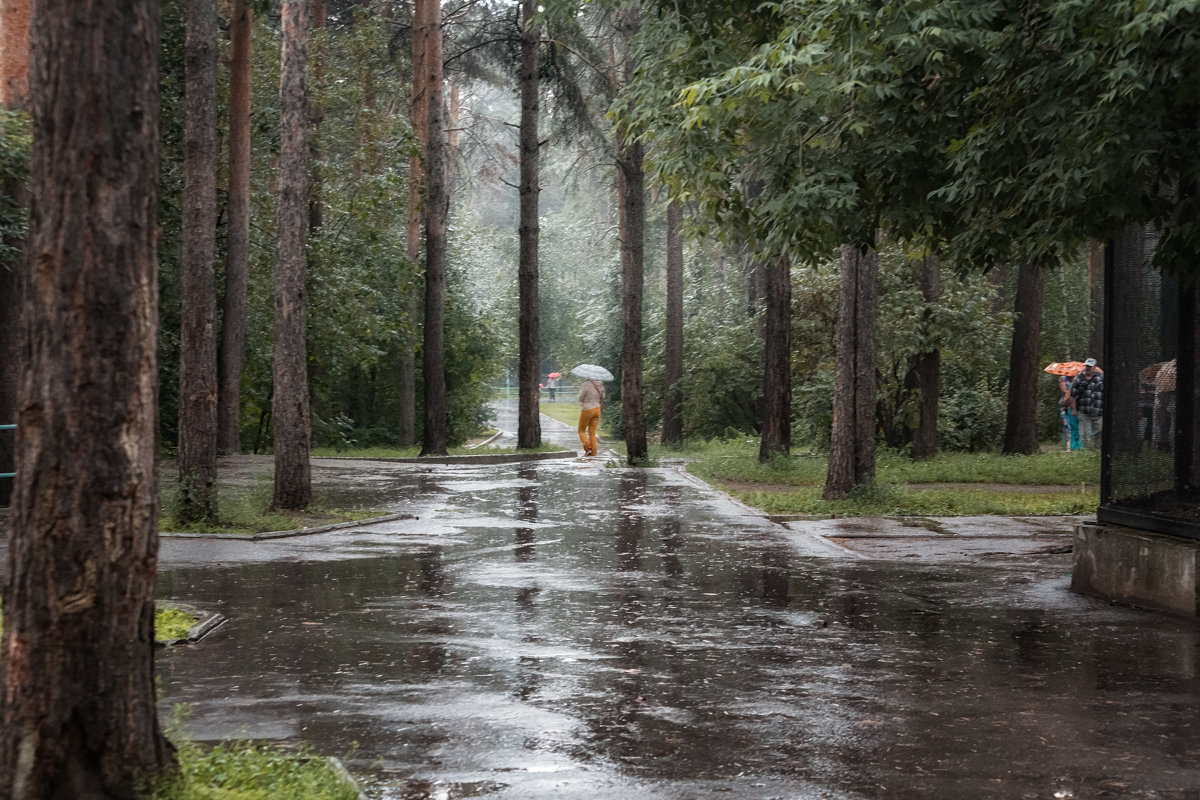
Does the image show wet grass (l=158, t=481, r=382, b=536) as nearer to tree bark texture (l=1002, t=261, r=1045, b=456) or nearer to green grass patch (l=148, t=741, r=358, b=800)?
green grass patch (l=148, t=741, r=358, b=800)

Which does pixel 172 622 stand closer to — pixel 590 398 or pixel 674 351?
pixel 590 398

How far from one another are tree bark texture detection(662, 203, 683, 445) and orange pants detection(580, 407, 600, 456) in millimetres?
5272

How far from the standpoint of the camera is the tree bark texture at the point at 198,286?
46.5ft

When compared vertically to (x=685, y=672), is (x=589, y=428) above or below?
above

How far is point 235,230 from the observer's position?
24.8 meters

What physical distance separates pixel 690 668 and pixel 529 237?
23868mm

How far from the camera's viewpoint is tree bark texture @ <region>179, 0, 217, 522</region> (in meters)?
14.2

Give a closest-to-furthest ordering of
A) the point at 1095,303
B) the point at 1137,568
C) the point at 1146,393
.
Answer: the point at 1137,568 → the point at 1146,393 → the point at 1095,303

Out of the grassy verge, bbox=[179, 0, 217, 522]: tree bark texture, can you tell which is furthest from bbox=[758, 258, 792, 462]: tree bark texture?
bbox=[179, 0, 217, 522]: tree bark texture

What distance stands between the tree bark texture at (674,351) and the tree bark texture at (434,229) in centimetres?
776

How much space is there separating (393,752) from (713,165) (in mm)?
8238

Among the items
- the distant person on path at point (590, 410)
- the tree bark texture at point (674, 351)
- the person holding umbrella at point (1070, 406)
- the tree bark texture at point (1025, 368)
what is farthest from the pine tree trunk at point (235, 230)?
the person holding umbrella at point (1070, 406)

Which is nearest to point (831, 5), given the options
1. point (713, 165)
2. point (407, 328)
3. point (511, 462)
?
point (713, 165)

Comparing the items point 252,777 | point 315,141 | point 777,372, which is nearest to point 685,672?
point 252,777
